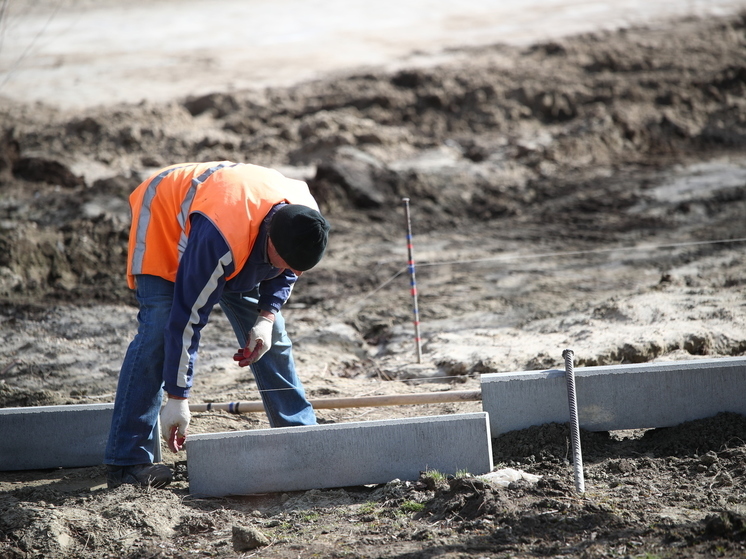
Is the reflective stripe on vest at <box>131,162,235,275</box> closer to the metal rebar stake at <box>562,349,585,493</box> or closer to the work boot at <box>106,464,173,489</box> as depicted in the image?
the work boot at <box>106,464,173,489</box>

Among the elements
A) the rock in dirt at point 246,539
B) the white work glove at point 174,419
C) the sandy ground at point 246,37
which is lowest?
the rock in dirt at point 246,539

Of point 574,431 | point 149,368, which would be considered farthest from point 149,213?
point 574,431

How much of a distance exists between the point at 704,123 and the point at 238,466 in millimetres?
10621

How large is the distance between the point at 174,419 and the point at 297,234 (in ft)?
3.37

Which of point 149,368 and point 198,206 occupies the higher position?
point 198,206

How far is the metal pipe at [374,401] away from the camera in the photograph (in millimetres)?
4133

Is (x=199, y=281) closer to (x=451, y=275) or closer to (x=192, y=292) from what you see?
(x=192, y=292)

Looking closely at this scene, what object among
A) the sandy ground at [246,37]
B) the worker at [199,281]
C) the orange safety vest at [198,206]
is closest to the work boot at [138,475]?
the worker at [199,281]

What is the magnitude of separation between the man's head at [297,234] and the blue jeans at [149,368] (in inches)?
25.3

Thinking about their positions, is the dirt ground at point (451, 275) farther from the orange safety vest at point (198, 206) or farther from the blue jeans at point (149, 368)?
the orange safety vest at point (198, 206)

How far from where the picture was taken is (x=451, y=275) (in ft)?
24.3

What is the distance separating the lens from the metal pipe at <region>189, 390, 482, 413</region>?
413cm

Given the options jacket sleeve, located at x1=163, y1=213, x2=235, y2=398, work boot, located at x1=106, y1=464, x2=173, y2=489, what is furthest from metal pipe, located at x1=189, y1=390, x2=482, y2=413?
jacket sleeve, located at x1=163, y1=213, x2=235, y2=398

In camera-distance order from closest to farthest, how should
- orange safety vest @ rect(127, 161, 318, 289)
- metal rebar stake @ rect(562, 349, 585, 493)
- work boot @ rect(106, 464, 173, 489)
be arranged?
1. orange safety vest @ rect(127, 161, 318, 289)
2. metal rebar stake @ rect(562, 349, 585, 493)
3. work boot @ rect(106, 464, 173, 489)
